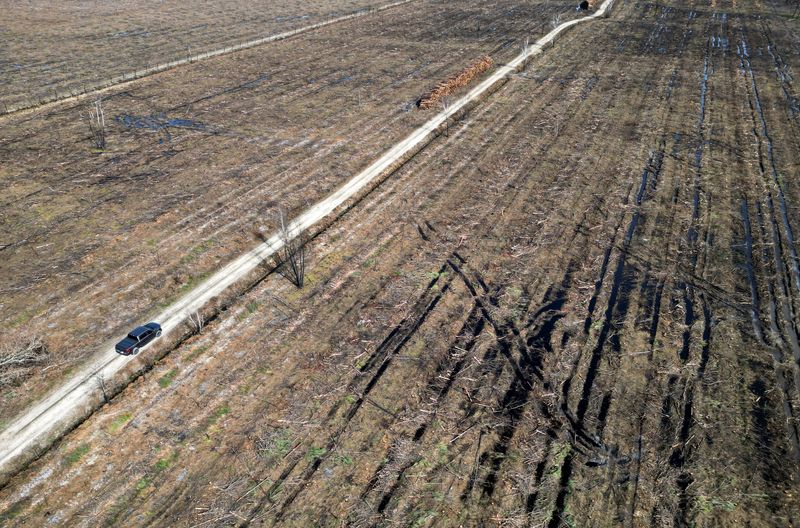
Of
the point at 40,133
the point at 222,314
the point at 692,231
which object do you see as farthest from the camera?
the point at 40,133

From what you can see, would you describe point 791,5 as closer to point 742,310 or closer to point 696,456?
point 742,310

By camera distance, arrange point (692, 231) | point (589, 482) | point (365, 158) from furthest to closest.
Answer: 1. point (365, 158)
2. point (692, 231)
3. point (589, 482)

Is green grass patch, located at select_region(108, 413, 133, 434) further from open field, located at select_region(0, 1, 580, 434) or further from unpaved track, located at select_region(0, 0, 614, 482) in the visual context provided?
open field, located at select_region(0, 1, 580, 434)

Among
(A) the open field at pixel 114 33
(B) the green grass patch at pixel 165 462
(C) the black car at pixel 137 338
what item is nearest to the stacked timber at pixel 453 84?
(A) the open field at pixel 114 33

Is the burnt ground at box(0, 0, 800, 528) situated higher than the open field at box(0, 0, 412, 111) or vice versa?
the open field at box(0, 0, 412, 111)

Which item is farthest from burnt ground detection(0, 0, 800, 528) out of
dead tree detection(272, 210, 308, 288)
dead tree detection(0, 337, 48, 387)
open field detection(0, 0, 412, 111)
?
open field detection(0, 0, 412, 111)

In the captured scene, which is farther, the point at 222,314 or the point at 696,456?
the point at 222,314

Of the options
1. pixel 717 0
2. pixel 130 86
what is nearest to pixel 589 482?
pixel 130 86

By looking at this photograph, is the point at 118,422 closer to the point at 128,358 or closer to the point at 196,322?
the point at 128,358
